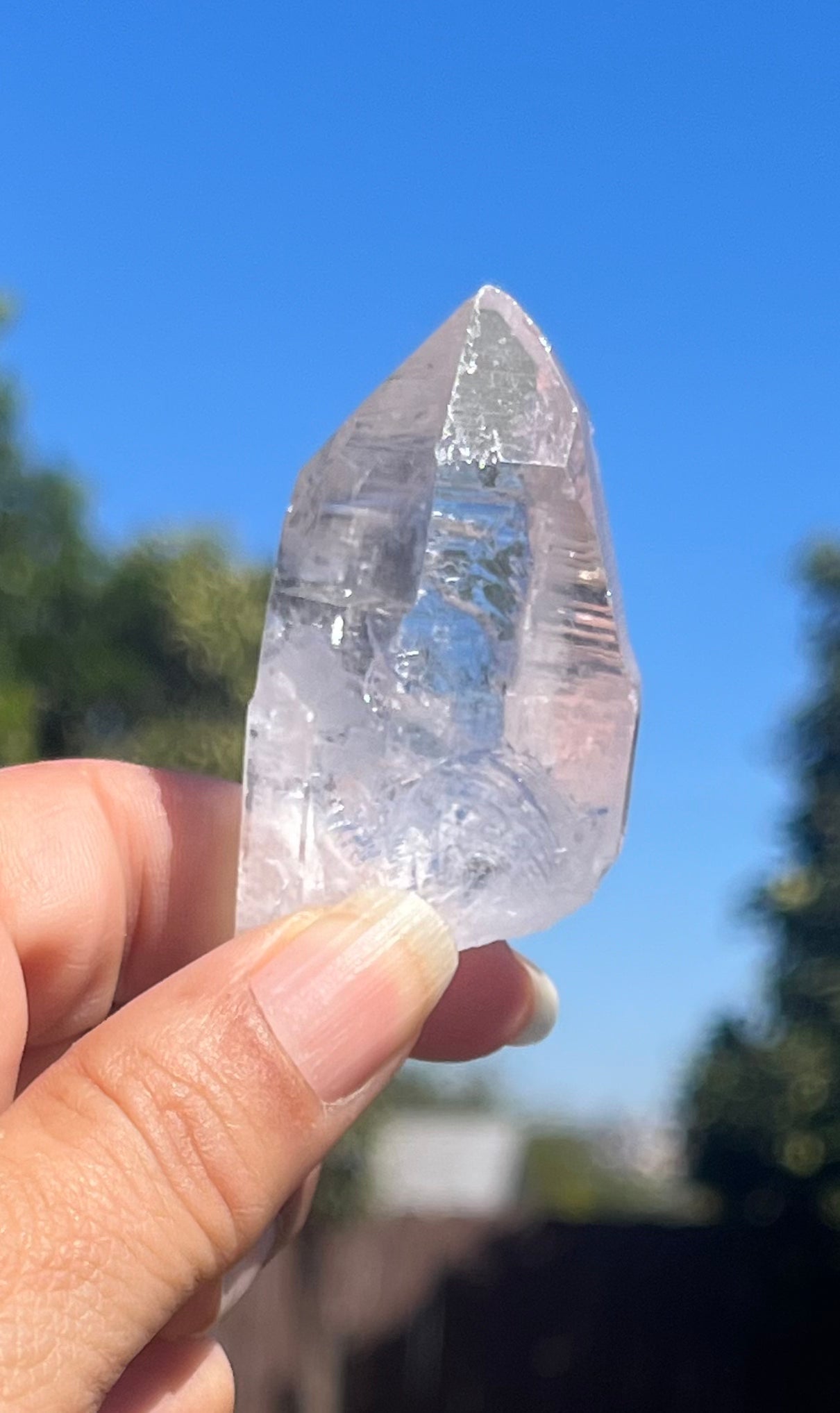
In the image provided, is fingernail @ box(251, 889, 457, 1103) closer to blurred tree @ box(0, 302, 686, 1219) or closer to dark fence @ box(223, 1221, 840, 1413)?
blurred tree @ box(0, 302, 686, 1219)

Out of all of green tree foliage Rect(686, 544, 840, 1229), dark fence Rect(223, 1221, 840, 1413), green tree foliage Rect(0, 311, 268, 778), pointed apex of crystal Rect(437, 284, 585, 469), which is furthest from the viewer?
green tree foliage Rect(0, 311, 268, 778)

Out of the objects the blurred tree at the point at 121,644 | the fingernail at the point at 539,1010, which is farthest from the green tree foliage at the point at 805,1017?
the fingernail at the point at 539,1010

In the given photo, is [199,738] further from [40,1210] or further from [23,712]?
[40,1210]

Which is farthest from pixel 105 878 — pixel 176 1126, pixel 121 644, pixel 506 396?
pixel 121 644

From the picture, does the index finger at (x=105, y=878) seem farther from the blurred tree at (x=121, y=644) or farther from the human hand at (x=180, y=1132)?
the blurred tree at (x=121, y=644)

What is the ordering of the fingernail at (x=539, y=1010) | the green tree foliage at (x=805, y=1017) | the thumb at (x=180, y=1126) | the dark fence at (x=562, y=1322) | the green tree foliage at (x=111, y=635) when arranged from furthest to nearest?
the green tree foliage at (x=111, y=635) < the dark fence at (x=562, y=1322) < the green tree foliage at (x=805, y=1017) < the fingernail at (x=539, y=1010) < the thumb at (x=180, y=1126)

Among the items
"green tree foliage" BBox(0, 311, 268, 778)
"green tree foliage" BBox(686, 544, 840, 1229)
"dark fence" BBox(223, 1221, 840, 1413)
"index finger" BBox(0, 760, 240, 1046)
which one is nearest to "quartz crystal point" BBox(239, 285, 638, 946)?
"index finger" BBox(0, 760, 240, 1046)

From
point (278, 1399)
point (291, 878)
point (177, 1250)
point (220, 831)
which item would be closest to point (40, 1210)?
point (177, 1250)
